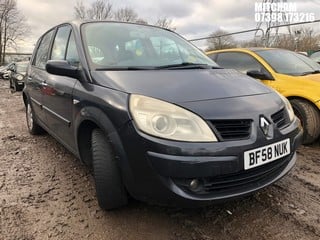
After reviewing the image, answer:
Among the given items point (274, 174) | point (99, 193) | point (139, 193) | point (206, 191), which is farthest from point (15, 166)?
point (274, 174)

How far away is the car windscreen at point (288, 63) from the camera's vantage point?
4.84m

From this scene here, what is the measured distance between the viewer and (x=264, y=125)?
2279mm

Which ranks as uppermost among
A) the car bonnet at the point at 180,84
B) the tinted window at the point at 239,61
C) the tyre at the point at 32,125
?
the car bonnet at the point at 180,84

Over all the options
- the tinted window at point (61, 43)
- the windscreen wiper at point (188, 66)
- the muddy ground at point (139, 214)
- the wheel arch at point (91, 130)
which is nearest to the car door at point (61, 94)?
the tinted window at point (61, 43)

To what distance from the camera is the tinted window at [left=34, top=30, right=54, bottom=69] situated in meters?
4.11

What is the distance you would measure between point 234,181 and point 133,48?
5.28 ft

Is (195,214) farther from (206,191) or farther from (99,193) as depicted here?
(99,193)

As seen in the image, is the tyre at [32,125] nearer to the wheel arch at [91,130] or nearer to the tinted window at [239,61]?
the wheel arch at [91,130]

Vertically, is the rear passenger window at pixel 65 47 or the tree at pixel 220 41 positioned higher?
the rear passenger window at pixel 65 47

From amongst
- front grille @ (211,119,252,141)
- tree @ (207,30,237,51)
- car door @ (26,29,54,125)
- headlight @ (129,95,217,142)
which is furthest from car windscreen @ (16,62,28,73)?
front grille @ (211,119,252,141)

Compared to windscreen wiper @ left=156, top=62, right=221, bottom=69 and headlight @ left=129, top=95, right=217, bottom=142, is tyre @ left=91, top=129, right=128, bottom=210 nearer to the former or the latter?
headlight @ left=129, top=95, right=217, bottom=142

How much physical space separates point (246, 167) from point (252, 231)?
54 cm

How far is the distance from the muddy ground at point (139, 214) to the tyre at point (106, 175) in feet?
0.60

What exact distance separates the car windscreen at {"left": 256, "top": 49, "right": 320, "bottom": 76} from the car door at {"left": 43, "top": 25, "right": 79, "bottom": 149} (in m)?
3.01
